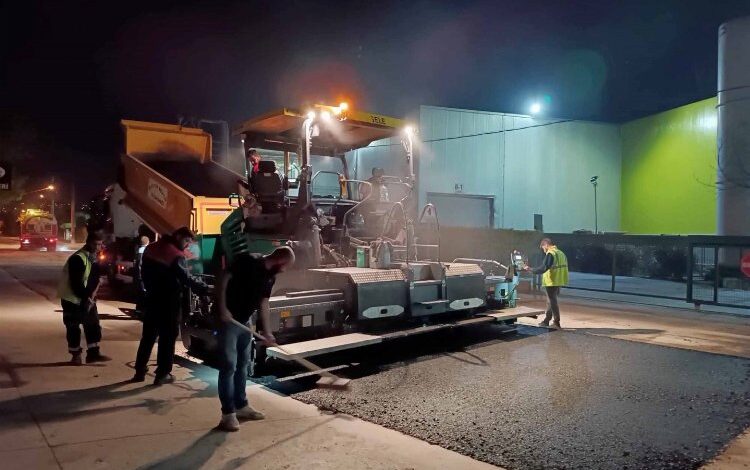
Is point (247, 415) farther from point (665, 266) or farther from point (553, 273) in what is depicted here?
point (665, 266)

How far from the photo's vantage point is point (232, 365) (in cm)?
546

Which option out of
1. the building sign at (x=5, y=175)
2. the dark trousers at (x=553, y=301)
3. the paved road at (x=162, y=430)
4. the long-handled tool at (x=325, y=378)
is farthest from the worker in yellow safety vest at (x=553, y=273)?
the building sign at (x=5, y=175)

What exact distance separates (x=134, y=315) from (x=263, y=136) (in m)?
5.74

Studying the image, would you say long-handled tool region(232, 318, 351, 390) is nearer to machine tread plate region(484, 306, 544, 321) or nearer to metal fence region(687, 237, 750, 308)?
machine tread plate region(484, 306, 544, 321)

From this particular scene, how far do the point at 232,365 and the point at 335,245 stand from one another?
3.54m

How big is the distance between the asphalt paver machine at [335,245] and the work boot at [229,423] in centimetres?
143

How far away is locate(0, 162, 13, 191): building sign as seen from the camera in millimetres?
12547

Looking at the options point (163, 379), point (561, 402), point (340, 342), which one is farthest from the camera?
point (340, 342)

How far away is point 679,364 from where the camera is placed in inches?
326

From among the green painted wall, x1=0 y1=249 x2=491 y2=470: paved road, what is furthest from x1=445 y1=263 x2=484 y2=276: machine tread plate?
the green painted wall

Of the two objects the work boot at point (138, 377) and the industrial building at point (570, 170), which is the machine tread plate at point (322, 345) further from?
the industrial building at point (570, 170)

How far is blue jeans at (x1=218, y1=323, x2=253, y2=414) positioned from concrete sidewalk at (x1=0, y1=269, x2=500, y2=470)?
27 centimetres

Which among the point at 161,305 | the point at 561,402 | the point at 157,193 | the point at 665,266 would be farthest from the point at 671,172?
the point at 161,305

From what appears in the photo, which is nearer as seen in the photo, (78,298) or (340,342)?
(340,342)
